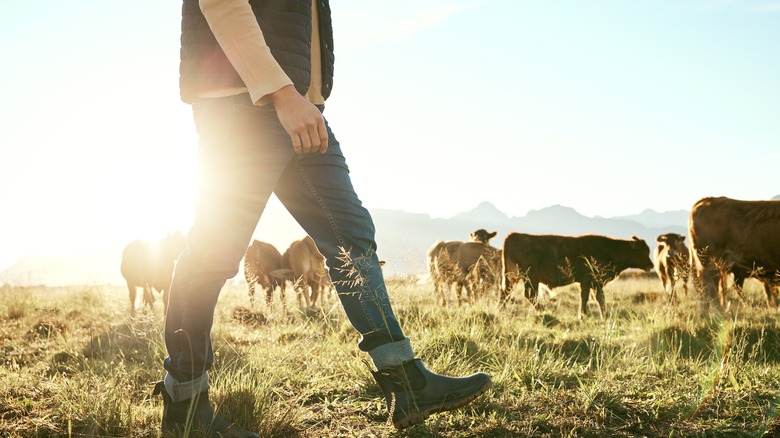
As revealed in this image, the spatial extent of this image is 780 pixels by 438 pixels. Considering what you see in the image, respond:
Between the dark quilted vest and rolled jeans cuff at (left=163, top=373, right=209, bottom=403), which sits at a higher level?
the dark quilted vest

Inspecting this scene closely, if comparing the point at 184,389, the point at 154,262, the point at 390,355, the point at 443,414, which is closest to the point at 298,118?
the point at 390,355

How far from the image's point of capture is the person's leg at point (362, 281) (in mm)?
2354

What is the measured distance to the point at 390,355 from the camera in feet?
7.81

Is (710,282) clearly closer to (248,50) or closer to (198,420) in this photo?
(198,420)

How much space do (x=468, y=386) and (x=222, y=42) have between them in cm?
170

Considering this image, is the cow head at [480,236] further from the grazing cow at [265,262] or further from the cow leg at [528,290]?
the grazing cow at [265,262]

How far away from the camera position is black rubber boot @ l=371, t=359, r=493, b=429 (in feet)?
7.56

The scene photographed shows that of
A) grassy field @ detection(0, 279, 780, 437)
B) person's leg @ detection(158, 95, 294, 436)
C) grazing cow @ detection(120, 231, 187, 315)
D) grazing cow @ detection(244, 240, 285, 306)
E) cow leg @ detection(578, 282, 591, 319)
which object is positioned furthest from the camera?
grazing cow @ detection(244, 240, 285, 306)

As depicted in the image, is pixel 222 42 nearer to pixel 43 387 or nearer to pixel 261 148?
pixel 261 148

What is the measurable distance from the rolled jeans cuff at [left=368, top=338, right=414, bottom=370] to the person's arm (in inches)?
34.9

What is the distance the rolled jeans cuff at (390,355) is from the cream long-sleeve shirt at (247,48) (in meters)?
1.11

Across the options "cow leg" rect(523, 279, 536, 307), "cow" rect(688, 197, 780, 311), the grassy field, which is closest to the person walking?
the grassy field

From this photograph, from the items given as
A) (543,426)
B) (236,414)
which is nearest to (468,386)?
(543,426)

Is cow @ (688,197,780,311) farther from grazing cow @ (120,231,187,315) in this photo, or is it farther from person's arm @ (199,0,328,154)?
grazing cow @ (120,231,187,315)
